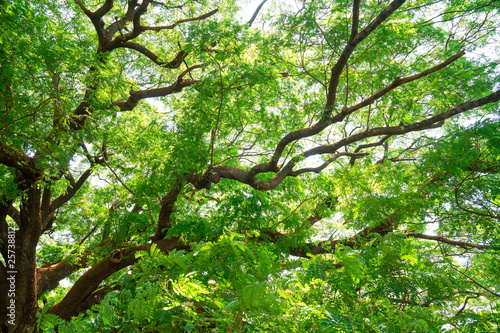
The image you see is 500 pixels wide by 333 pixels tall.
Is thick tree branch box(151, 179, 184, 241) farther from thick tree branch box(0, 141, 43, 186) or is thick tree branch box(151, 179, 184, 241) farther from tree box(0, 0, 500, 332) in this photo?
thick tree branch box(0, 141, 43, 186)

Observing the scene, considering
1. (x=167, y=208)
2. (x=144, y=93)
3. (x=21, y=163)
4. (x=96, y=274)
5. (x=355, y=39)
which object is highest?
(x=144, y=93)

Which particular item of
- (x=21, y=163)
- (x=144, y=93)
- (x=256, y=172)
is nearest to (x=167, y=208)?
(x=256, y=172)

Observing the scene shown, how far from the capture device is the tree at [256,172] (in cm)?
207

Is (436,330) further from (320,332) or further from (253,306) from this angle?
(253,306)

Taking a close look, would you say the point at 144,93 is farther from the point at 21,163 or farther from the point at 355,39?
the point at 355,39

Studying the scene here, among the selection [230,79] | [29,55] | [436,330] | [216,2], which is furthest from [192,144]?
[216,2]

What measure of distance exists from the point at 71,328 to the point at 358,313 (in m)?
1.72

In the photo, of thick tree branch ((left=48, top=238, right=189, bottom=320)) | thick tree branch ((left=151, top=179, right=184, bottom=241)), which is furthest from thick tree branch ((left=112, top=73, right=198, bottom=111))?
thick tree branch ((left=48, top=238, right=189, bottom=320))

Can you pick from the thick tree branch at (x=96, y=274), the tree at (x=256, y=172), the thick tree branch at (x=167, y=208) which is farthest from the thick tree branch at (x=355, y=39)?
the thick tree branch at (x=96, y=274)

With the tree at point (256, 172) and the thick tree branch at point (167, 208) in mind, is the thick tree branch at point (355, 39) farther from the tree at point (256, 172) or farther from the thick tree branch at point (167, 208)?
the thick tree branch at point (167, 208)

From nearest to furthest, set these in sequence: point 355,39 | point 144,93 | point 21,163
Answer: point 355,39, point 21,163, point 144,93

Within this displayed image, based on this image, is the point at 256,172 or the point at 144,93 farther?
the point at 144,93

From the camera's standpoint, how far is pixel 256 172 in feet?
18.5

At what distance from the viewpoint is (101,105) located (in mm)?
4832
